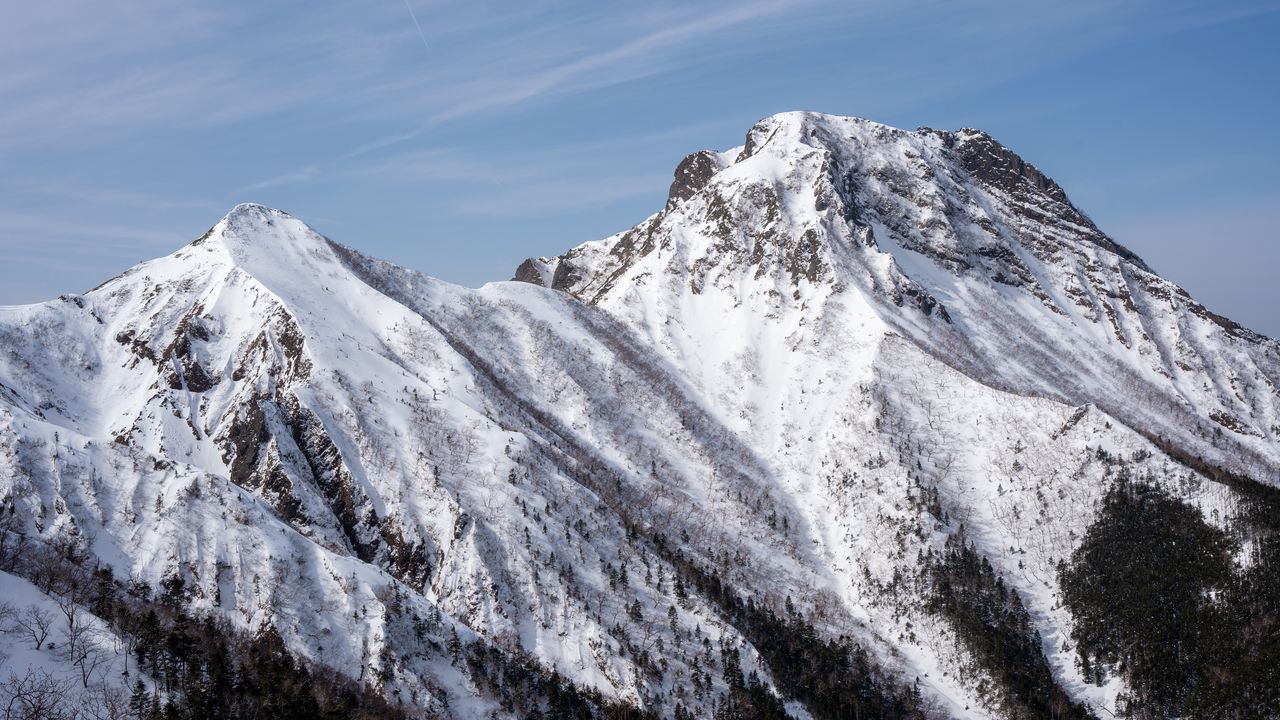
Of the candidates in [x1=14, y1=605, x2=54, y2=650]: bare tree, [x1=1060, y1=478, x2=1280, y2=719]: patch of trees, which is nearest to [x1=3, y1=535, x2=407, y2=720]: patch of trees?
[x1=14, y1=605, x2=54, y2=650]: bare tree

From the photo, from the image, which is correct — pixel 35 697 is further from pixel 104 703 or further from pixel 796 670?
pixel 796 670

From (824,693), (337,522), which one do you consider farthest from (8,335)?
(824,693)

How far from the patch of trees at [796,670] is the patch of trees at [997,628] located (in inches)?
630

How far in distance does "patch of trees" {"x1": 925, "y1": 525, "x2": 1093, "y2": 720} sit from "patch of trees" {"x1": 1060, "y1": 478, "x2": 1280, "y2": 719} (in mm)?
8492

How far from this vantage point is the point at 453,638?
457 ft

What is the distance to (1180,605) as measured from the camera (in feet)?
501

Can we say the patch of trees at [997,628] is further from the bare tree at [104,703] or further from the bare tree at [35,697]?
the bare tree at [35,697]

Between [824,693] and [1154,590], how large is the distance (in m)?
60.3

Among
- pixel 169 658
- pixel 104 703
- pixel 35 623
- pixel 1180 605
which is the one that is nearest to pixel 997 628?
pixel 1180 605

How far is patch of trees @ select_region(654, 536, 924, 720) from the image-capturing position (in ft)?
490

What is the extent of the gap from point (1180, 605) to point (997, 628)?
30.3 metres

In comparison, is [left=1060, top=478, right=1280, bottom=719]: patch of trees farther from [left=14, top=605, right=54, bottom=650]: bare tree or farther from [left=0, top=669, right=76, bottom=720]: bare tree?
[left=14, top=605, right=54, bottom=650]: bare tree

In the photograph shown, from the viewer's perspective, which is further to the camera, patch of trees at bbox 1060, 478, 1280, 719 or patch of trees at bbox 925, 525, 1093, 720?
→ patch of trees at bbox 925, 525, 1093, 720

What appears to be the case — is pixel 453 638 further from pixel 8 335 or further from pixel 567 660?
pixel 8 335
